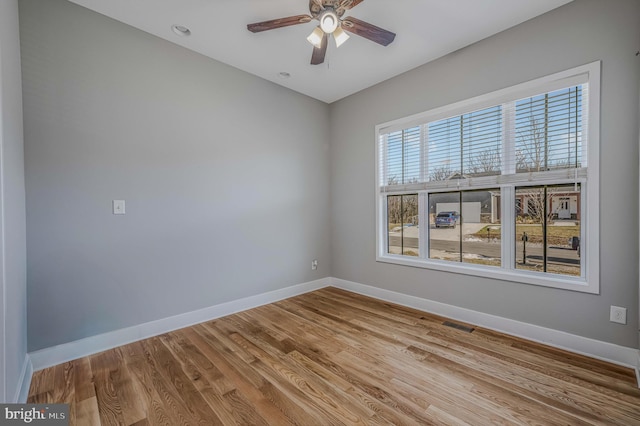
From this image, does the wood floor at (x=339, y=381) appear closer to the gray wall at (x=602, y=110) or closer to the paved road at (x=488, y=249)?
the gray wall at (x=602, y=110)

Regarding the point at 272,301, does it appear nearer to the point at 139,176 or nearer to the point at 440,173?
the point at 139,176

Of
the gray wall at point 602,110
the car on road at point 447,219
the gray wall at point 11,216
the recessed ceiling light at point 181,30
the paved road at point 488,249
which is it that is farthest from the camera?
the car on road at point 447,219

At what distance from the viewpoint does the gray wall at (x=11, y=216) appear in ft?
4.39

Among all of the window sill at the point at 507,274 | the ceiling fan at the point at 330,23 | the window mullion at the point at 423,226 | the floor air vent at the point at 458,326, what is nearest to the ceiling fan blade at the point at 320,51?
the ceiling fan at the point at 330,23

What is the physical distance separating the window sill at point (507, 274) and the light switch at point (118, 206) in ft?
9.84

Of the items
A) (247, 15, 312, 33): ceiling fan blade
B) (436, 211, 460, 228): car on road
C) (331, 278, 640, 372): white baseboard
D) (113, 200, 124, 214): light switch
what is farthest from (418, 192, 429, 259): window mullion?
(113, 200, 124, 214): light switch

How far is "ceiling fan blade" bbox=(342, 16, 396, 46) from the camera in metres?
2.07

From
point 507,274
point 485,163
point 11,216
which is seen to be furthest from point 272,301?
point 485,163

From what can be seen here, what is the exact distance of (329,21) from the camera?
1999 millimetres

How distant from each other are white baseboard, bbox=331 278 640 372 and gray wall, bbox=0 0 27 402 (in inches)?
131

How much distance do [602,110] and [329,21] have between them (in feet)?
7.35

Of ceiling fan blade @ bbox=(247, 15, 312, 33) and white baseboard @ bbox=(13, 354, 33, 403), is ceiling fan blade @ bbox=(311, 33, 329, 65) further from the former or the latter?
white baseboard @ bbox=(13, 354, 33, 403)

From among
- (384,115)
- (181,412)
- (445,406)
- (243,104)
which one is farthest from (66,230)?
(384,115)

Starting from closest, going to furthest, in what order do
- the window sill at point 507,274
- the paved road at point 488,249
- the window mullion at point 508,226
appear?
the window sill at point 507,274 → the paved road at point 488,249 → the window mullion at point 508,226
